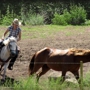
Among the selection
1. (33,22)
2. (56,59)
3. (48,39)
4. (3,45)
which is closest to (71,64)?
(56,59)

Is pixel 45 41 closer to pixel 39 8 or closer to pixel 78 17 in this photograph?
pixel 78 17

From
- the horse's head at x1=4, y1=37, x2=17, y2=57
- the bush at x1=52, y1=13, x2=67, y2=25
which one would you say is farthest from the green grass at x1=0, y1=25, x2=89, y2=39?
the horse's head at x1=4, y1=37, x2=17, y2=57

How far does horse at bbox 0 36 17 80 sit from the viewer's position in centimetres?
994

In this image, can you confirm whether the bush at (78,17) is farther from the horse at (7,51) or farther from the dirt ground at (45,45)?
the horse at (7,51)

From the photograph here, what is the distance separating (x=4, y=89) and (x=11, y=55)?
2.12m

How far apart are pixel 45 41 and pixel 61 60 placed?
6194mm

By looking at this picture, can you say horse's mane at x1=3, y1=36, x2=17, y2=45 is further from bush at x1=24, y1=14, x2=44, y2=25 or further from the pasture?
bush at x1=24, y1=14, x2=44, y2=25

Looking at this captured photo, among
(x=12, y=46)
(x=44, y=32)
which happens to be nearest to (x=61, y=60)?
(x=12, y=46)

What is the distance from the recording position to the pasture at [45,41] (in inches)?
454

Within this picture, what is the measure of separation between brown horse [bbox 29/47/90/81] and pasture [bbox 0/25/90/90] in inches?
20.2

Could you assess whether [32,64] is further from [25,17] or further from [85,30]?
[25,17]

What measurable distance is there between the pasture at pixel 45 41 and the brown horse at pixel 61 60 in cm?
51

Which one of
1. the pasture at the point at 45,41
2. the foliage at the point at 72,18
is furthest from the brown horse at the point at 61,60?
the foliage at the point at 72,18

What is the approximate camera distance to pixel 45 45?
48.4 feet
